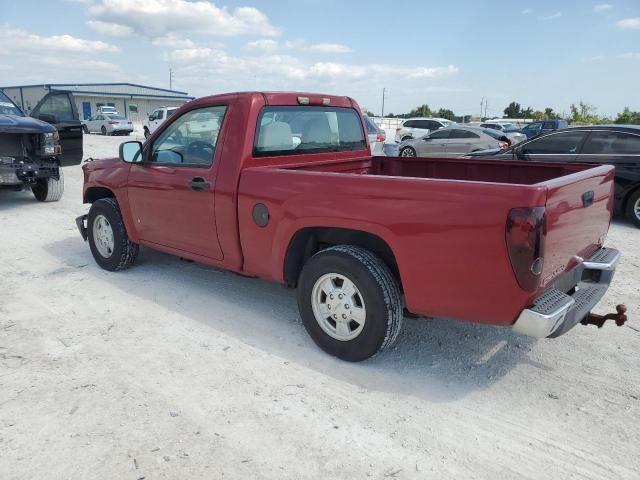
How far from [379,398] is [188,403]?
1.12 meters

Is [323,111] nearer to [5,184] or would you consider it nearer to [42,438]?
[42,438]

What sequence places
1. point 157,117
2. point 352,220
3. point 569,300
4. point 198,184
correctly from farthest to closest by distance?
point 157,117, point 198,184, point 352,220, point 569,300

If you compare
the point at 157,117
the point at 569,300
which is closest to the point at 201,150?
the point at 569,300

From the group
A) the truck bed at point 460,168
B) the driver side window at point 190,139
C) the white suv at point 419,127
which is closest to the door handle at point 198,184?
the driver side window at point 190,139

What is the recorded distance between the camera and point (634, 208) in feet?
25.0

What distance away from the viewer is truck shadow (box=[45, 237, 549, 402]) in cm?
316

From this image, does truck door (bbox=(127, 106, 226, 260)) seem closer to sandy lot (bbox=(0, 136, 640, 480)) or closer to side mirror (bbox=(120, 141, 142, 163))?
side mirror (bbox=(120, 141, 142, 163))

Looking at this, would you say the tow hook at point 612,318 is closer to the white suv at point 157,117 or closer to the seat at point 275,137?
the seat at point 275,137

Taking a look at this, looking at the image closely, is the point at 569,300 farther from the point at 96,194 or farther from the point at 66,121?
the point at 66,121

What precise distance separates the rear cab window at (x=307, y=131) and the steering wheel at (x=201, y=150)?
45 cm

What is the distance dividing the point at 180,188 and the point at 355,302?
73.9 inches

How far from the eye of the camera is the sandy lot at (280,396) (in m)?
2.41

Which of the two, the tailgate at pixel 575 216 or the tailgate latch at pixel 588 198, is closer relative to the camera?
the tailgate at pixel 575 216

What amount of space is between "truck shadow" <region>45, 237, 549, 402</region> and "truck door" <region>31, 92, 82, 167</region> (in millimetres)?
5519
